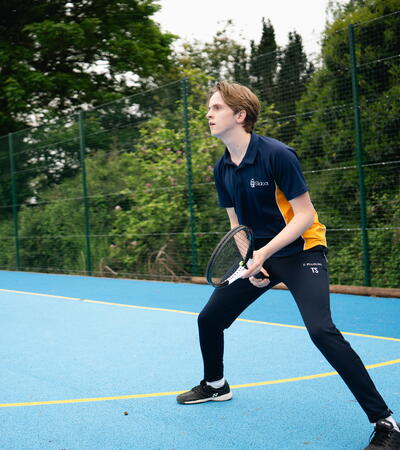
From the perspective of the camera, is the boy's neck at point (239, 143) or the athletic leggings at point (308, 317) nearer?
the athletic leggings at point (308, 317)

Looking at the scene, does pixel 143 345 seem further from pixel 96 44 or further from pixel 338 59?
pixel 96 44

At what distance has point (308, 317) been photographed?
3.07 m

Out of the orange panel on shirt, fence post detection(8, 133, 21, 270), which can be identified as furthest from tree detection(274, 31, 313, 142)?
fence post detection(8, 133, 21, 270)

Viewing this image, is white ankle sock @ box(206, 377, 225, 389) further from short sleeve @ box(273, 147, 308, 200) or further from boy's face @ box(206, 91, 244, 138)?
boy's face @ box(206, 91, 244, 138)

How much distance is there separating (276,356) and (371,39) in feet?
15.6

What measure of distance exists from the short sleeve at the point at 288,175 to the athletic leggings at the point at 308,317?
0.35 meters

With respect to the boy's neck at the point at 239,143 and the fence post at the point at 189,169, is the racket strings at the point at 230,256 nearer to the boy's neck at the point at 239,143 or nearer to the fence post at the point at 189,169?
the boy's neck at the point at 239,143

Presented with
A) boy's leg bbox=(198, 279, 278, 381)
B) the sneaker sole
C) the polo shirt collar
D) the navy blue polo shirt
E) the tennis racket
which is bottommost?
the sneaker sole

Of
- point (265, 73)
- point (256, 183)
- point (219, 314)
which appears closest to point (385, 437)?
point (219, 314)

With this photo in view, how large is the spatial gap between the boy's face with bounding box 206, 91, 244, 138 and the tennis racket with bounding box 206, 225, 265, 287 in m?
0.51

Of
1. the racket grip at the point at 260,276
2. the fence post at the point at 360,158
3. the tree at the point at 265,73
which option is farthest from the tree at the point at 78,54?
the racket grip at the point at 260,276

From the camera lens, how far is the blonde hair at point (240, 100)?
3350 mm

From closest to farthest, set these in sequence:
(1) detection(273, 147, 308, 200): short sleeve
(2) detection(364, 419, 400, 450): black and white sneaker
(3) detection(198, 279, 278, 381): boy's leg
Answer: (2) detection(364, 419, 400, 450): black and white sneaker
(1) detection(273, 147, 308, 200): short sleeve
(3) detection(198, 279, 278, 381): boy's leg

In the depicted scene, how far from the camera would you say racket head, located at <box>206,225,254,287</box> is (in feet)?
10.8
